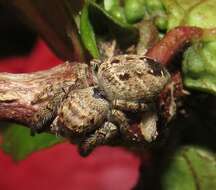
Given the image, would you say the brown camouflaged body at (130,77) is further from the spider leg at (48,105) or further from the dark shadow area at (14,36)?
the dark shadow area at (14,36)

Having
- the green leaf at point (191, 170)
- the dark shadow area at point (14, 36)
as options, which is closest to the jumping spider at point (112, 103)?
the green leaf at point (191, 170)

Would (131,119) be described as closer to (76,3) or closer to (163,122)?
(163,122)

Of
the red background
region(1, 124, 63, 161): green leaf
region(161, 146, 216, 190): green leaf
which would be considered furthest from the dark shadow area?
region(161, 146, 216, 190): green leaf

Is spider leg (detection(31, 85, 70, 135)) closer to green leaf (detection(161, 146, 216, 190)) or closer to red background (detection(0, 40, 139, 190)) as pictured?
green leaf (detection(161, 146, 216, 190))

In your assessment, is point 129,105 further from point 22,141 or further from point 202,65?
point 22,141

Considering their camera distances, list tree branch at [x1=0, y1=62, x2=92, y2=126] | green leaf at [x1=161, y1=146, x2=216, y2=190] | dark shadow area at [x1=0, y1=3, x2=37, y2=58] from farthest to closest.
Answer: dark shadow area at [x1=0, y1=3, x2=37, y2=58]
green leaf at [x1=161, y1=146, x2=216, y2=190]
tree branch at [x1=0, y1=62, x2=92, y2=126]

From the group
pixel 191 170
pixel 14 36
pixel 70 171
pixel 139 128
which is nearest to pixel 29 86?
pixel 139 128
